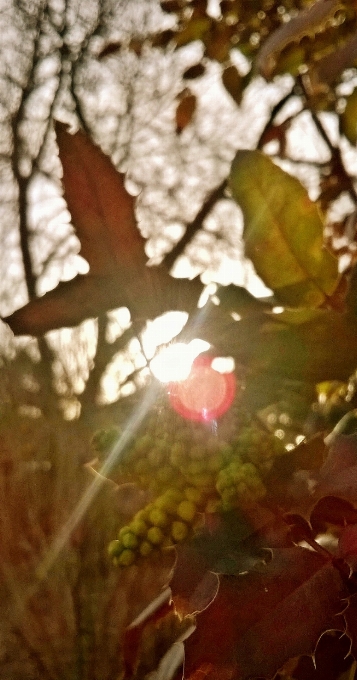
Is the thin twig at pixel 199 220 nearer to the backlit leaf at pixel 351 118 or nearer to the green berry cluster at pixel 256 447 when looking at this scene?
the backlit leaf at pixel 351 118

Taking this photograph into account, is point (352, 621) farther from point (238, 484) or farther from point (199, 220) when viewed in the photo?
point (199, 220)

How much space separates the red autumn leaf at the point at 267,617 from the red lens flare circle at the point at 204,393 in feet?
0.26

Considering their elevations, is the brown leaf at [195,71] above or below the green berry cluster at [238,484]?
above

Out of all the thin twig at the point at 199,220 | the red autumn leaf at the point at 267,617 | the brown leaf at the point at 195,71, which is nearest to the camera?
the red autumn leaf at the point at 267,617

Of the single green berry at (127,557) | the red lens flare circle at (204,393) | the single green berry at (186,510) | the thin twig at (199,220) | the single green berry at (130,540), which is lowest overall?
the single green berry at (127,557)

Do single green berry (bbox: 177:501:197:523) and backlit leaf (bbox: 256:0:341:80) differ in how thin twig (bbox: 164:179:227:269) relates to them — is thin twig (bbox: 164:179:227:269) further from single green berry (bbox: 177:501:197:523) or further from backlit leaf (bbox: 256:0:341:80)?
single green berry (bbox: 177:501:197:523)

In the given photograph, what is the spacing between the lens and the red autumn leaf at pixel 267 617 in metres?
0.25

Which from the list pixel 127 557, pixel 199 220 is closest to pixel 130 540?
pixel 127 557

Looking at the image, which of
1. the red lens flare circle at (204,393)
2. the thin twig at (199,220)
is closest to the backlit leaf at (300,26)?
the red lens flare circle at (204,393)

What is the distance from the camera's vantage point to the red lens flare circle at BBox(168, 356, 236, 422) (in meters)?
0.29

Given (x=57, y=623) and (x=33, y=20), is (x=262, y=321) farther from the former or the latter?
(x=33, y=20)

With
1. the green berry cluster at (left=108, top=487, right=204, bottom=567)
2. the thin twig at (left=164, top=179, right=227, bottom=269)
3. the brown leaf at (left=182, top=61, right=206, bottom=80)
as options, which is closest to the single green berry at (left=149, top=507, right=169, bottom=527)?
the green berry cluster at (left=108, top=487, right=204, bottom=567)

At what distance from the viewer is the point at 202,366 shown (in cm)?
29

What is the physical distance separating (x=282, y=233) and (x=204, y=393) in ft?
0.32
